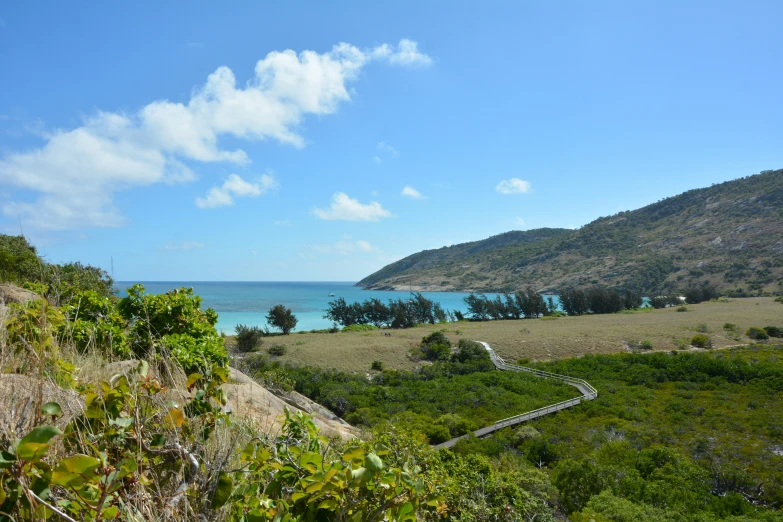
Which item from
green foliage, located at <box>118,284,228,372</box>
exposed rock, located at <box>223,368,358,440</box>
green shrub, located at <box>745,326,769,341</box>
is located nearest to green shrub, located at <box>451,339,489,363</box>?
exposed rock, located at <box>223,368,358,440</box>

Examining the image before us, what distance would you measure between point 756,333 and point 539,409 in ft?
100.0

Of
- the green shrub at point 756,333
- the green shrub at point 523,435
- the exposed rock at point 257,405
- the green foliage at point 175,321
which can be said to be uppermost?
the green foliage at point 175,321

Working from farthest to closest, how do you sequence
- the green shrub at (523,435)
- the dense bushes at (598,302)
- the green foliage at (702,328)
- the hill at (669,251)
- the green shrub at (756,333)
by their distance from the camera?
the hill at (669,251)
the dense bushes at (598,302)
the green foliage at (702,328)
the green shrub at (756,333)
the green shrub at (523,435)

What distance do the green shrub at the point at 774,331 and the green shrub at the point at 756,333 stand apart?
0.36m

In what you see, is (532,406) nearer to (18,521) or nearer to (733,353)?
(733,353)

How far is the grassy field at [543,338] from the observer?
32.5 metres

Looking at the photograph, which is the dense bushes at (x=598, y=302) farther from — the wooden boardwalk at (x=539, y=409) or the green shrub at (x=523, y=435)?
the green shrub at (x=523, y=435)

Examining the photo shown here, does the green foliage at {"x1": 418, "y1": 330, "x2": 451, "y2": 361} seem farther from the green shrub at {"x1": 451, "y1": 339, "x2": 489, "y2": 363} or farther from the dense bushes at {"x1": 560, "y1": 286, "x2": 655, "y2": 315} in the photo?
the dense bushes at {"x1": 560, "y1": 286, "x2": 655, "y2": 315}

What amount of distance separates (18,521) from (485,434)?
18.1 meters

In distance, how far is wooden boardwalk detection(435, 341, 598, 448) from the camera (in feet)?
58.6

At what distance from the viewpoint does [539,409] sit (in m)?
20.2

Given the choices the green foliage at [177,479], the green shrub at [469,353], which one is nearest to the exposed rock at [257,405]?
the green foliage at [177,479]

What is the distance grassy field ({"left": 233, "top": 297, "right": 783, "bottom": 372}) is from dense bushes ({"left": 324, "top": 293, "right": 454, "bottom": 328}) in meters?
9.12

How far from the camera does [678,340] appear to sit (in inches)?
1444
